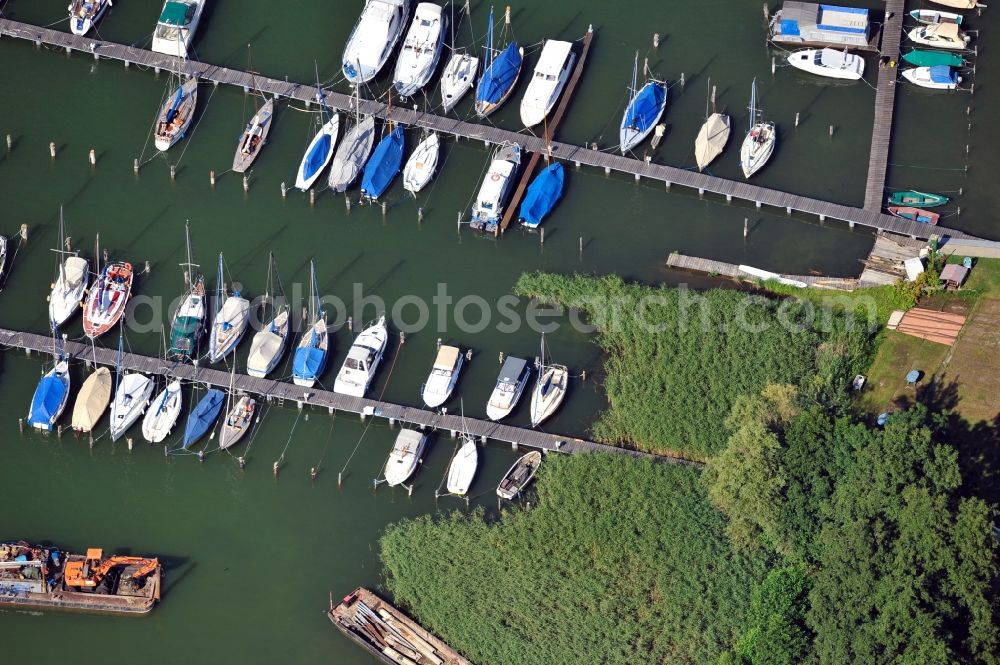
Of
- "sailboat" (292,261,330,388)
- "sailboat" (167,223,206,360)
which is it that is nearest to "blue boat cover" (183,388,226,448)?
"sailboat" (167,223,206,360)

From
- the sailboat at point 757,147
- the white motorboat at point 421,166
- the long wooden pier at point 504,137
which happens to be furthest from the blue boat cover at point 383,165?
the sailboat at point 757,147

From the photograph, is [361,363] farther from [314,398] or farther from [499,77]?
[499,77]

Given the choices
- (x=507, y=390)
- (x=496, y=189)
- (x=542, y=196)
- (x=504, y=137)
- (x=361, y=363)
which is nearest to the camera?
(x=507, y=390)

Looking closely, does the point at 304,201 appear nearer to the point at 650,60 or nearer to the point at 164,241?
the point at 164,241

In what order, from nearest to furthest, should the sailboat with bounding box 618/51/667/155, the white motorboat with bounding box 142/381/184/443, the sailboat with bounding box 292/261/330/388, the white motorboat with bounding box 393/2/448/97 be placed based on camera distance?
1. the white motorboat with bounding box 142/381/184/443
2. the sailboat with bounding box 292/261/330/388
3. the sailboat with bounding box 618/51/667/155
4. the white motorboat with bounding box 393/2/448/97

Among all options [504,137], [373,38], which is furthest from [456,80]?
[373,38]

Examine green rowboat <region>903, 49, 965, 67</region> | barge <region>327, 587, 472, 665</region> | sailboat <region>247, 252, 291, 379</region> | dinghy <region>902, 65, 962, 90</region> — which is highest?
green rowboat <region>903, 49, 965, 67</region>

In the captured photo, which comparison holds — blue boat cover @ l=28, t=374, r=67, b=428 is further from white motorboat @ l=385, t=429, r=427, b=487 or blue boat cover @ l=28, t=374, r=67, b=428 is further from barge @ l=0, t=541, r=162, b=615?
white motorboat @ l=385, t=429, r=427, b=487
